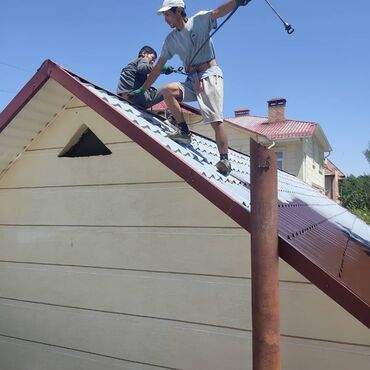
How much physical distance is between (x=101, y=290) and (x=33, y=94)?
1.60 m

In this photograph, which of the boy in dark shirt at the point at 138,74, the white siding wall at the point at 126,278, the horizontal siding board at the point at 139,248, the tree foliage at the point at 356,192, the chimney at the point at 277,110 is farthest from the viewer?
the tree foliage at the point at 356,192

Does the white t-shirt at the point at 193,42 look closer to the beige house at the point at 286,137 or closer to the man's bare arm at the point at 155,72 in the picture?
the man's bare arm at the point at 155,72

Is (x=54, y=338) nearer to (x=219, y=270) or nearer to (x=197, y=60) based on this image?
(x=219, y=270)

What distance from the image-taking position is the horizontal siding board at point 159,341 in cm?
249

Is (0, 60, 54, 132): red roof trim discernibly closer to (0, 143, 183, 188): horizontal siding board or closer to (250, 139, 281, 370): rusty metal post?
(0, 143, 183, 188): horizontal siding board

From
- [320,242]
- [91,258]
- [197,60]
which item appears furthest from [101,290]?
[197,60]

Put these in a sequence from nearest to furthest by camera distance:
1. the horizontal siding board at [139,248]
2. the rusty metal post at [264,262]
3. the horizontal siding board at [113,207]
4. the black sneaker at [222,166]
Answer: the rusty metal post at [264,262]
the horizontal siding board at [139,248]
the horizontal siding board at [113,207]
the black sneaker at [222,166]

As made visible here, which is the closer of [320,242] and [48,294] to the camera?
[320,242]

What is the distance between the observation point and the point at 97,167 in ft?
11.3

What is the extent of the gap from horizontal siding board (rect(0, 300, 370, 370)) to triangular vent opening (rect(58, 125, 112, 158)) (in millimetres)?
1320

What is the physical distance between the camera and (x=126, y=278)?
3211 millimetres

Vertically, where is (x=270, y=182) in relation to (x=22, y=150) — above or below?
below

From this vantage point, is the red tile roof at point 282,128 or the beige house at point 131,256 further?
the red tile roof at point 282,128

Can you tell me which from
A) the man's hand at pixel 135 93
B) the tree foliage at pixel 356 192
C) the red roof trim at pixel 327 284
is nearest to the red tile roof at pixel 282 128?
the tree foliage at pixel 356 192
